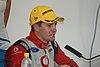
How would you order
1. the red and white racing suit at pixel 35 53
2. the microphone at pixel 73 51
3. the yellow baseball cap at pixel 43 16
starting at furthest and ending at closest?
the microphone at pixel 73 51 → the yellow baseball cap at pixel 43 16 → the red and white racing suit at pixel 35 53

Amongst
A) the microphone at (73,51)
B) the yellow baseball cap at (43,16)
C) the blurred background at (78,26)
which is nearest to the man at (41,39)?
the yellow baseball cap at (43,16)

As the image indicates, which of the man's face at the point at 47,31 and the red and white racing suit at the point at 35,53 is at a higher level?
the man's face at the point at 47,31

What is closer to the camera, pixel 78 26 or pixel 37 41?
pixel 37 41

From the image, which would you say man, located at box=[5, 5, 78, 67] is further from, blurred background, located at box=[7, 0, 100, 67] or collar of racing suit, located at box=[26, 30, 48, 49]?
blurred background, located at box=[7, 0, 100, 67]

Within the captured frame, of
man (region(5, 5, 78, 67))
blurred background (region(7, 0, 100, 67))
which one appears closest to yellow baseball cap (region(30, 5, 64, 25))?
man (region(5, 5, 78, 67))

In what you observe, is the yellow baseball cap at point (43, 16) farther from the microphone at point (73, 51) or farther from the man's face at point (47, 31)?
the microphone at point (73, 51)

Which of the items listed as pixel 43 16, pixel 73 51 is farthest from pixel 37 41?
pixel 73 51

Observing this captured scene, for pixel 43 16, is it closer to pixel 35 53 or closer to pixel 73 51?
pixel 35 53

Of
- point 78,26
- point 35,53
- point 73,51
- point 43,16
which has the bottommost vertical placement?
point 73,51

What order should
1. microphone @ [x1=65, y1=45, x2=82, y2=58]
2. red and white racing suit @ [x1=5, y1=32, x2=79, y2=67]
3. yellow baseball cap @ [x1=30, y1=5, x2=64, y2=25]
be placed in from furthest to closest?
microphone @ [x1=65, y1=45, x2=82, y2=58] < yellow baseball cap @ [x1=30, y1=5, x2=64, y2=25] < red and white racing suit @ [x1=5, y1=32, x2=79, y2=67]

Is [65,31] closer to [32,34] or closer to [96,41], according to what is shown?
[96,41]

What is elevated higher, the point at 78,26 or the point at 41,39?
the point at 41,39

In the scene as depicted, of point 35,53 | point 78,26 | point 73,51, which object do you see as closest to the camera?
point 35,53

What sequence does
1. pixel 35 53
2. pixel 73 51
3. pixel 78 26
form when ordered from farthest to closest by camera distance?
pixel 78 26 < pixel 73 51 < pixel 35 53
